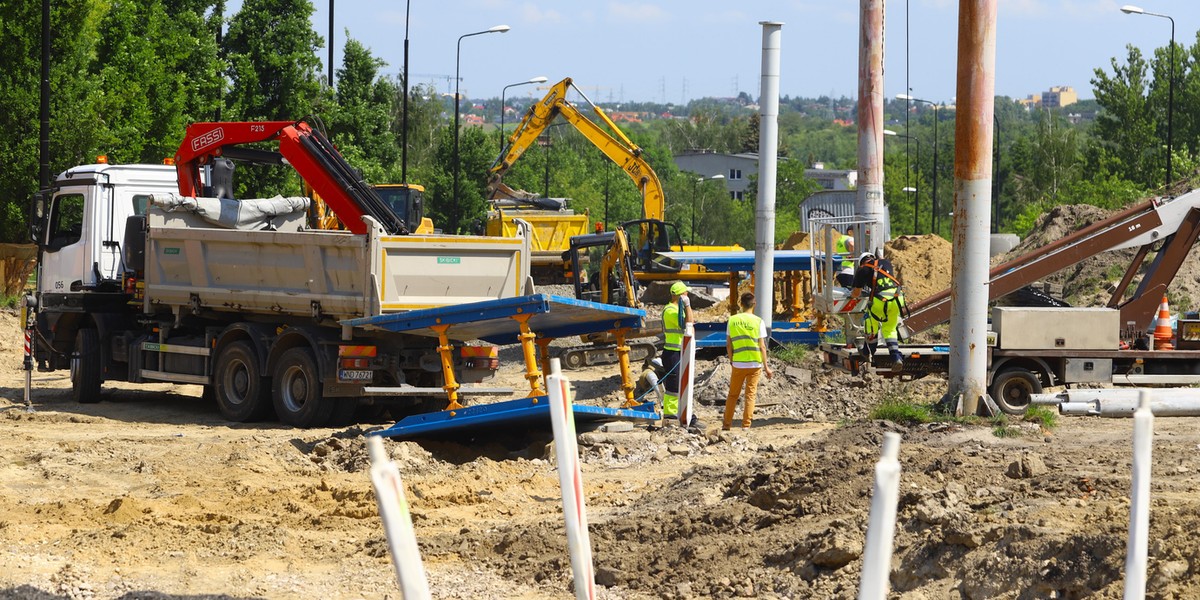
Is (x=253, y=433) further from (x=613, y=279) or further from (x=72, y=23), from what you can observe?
(x=72, y=23)

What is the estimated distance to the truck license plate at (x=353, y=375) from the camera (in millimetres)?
15031

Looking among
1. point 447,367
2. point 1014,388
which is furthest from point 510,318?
point 1014,388

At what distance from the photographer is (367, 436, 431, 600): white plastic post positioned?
3.69 m

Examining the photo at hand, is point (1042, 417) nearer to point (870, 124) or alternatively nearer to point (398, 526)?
point (870, 124)

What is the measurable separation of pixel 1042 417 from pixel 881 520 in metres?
10.8

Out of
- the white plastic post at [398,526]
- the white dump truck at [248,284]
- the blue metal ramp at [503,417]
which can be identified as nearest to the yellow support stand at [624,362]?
the blue metal ramp at [503,417]

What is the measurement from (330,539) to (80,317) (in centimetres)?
1015

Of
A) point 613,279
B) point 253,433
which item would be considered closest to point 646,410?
point 253,433

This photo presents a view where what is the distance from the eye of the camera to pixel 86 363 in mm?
18328

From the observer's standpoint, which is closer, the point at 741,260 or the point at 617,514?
the point at 617,514

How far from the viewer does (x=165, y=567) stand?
354 inches

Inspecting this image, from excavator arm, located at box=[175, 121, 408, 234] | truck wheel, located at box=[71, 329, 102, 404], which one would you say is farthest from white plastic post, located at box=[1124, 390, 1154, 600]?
truck wheel, located at box=[71, 329, 102, 404]

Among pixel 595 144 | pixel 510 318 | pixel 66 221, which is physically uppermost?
pixel 595 144

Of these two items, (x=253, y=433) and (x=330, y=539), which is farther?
(x=253, y=433)
